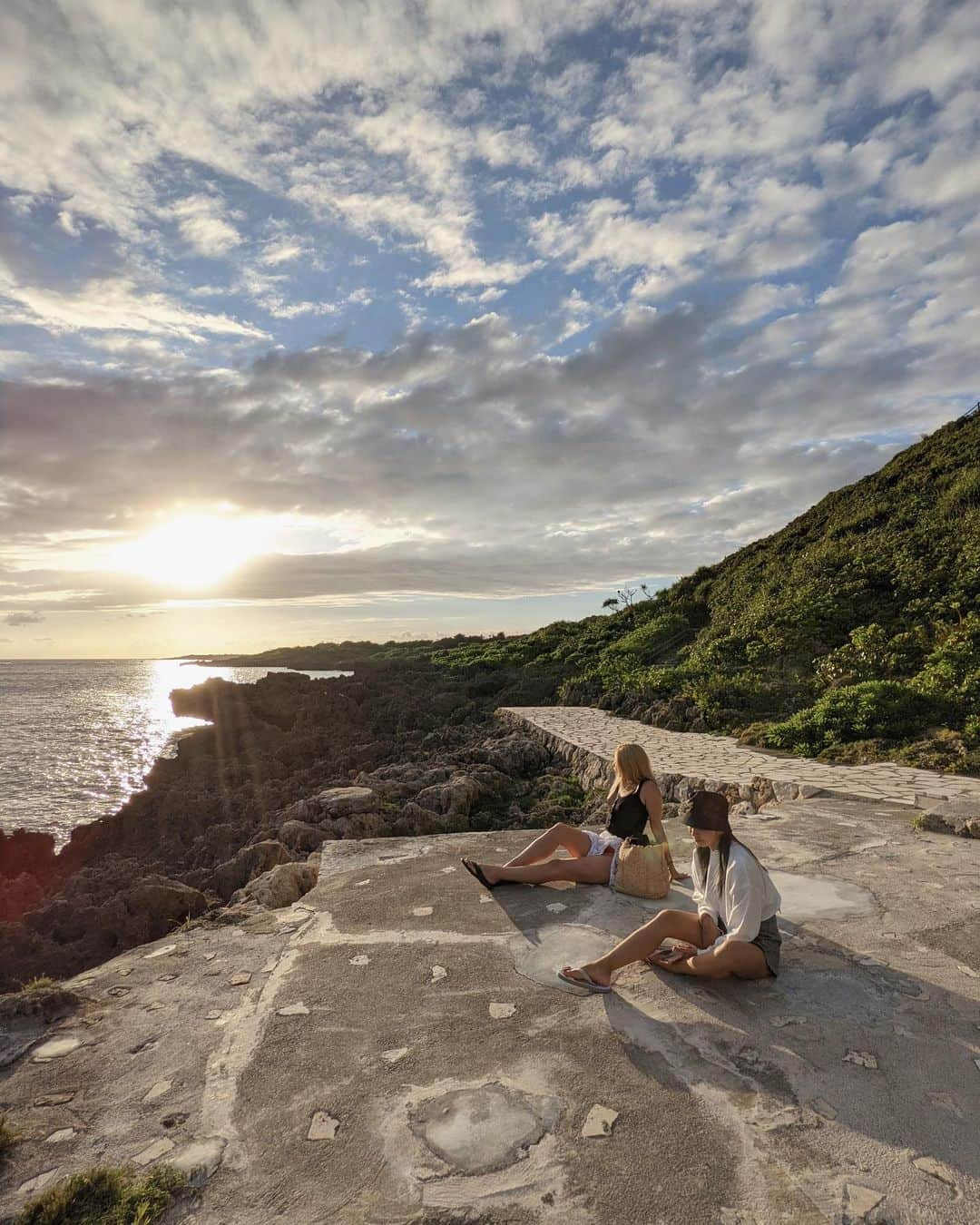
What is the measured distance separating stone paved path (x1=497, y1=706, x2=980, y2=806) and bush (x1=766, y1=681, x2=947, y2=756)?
2.23 feet

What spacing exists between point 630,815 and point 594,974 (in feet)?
5.44

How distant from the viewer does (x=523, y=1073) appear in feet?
11.4

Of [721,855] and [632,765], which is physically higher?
[632,765]

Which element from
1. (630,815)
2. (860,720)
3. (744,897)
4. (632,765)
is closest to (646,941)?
(744,897)

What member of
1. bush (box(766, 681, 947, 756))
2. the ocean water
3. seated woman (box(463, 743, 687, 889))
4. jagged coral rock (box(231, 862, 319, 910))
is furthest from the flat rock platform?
the ocean water

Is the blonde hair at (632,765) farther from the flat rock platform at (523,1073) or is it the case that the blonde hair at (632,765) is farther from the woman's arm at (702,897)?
the woman's arm at (702,897)

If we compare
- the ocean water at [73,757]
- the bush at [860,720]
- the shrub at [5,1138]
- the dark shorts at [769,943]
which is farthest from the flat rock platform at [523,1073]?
the ocean water at [73,757]

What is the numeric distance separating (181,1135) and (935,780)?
8837 millimetres

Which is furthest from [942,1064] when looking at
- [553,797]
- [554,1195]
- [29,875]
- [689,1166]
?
[29,875]

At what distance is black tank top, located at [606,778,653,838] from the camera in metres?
5.67

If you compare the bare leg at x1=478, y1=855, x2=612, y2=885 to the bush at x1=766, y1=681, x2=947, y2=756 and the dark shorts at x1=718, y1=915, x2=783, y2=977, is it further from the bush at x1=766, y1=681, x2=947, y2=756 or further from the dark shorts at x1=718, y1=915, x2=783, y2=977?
the bush at x1=766, y1=681, x2=947, y2=756

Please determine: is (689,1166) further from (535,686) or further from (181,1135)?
(535,686)

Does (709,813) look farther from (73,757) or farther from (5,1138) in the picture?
(73,757)

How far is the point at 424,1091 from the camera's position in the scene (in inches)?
133
